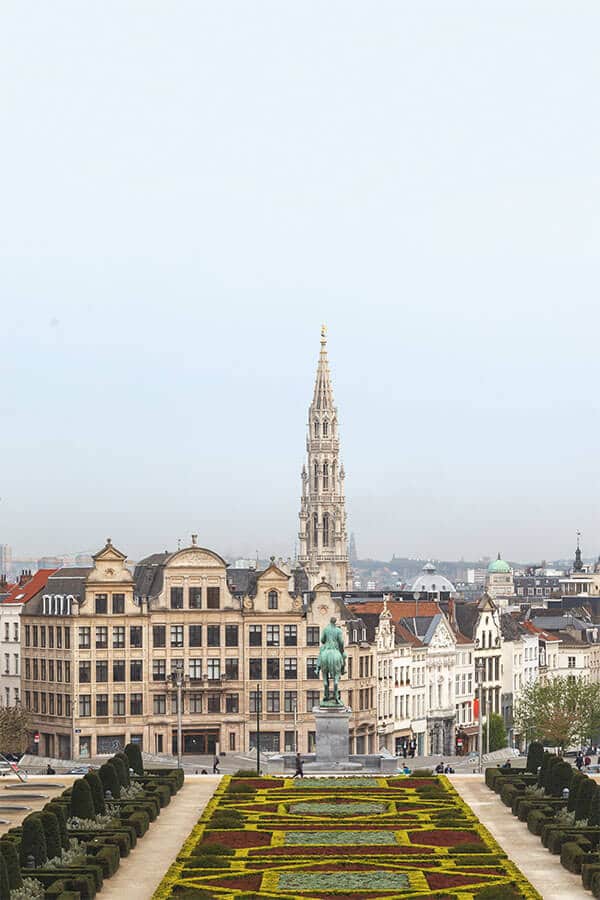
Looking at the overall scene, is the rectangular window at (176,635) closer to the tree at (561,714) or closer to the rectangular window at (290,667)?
the rectangular window at (290,667)

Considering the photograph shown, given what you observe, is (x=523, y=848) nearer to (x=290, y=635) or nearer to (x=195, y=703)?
(x=195, y=703)

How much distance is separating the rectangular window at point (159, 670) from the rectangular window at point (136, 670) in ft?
2.81

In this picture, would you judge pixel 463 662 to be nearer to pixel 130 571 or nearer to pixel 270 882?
pixel 130 571

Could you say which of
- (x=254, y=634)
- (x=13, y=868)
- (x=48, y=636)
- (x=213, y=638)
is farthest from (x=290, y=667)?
(x=13, y=868)

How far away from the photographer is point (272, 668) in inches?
6339

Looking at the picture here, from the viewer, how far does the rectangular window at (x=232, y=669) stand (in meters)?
160

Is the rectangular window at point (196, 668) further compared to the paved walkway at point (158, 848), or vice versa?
the rectangular window at point (196, 668)

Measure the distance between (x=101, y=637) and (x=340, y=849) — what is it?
81722 mm

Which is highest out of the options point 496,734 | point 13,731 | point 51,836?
point 51,836

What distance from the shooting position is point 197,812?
93.1 m

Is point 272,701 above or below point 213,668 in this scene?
below

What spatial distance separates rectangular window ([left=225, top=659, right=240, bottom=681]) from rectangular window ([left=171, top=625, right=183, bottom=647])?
3666 millimetres

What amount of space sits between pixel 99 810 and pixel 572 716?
82.0 meters

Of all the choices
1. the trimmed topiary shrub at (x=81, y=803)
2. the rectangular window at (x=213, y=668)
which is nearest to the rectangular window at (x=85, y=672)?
the rectangular window at (x=213, y=668)
